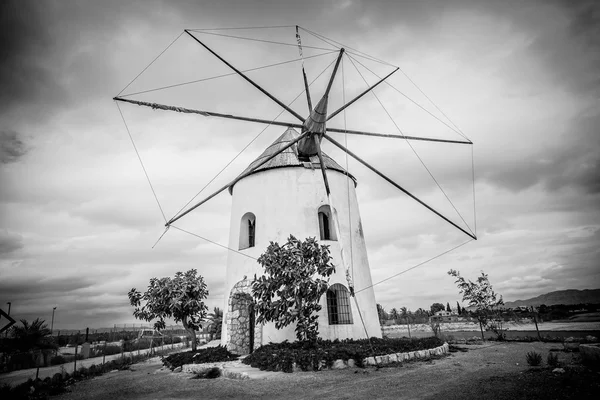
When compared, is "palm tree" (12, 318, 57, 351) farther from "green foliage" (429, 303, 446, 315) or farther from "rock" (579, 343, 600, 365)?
"green foliage" (429, 303, 446, 315)

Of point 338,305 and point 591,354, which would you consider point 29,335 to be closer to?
point 338,305

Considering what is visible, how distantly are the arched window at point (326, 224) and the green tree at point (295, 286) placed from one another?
11.9 feet

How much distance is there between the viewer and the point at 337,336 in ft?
41.3

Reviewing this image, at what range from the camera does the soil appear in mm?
5660

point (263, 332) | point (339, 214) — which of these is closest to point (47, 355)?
point (263, 332)

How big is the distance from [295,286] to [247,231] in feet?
20.6

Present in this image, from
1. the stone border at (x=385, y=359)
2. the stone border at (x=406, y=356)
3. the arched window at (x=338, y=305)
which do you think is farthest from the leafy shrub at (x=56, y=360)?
the stone border at (x=406, y=356)

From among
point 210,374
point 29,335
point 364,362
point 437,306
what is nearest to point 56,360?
point 29,335

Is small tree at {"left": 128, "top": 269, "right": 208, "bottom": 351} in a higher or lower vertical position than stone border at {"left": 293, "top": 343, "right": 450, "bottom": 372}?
higher

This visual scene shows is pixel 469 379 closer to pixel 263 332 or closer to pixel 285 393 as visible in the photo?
pixel 285 393

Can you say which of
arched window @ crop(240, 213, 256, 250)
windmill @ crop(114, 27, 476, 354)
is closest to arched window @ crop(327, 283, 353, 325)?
windmill @ crop(114, 27, 476, 354)

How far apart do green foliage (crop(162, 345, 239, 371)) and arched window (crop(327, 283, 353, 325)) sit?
419 cm

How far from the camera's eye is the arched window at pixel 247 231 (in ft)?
50.9

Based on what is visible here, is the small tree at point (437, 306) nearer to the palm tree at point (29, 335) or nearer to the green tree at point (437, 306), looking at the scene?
the green tree at point (437, 306)
